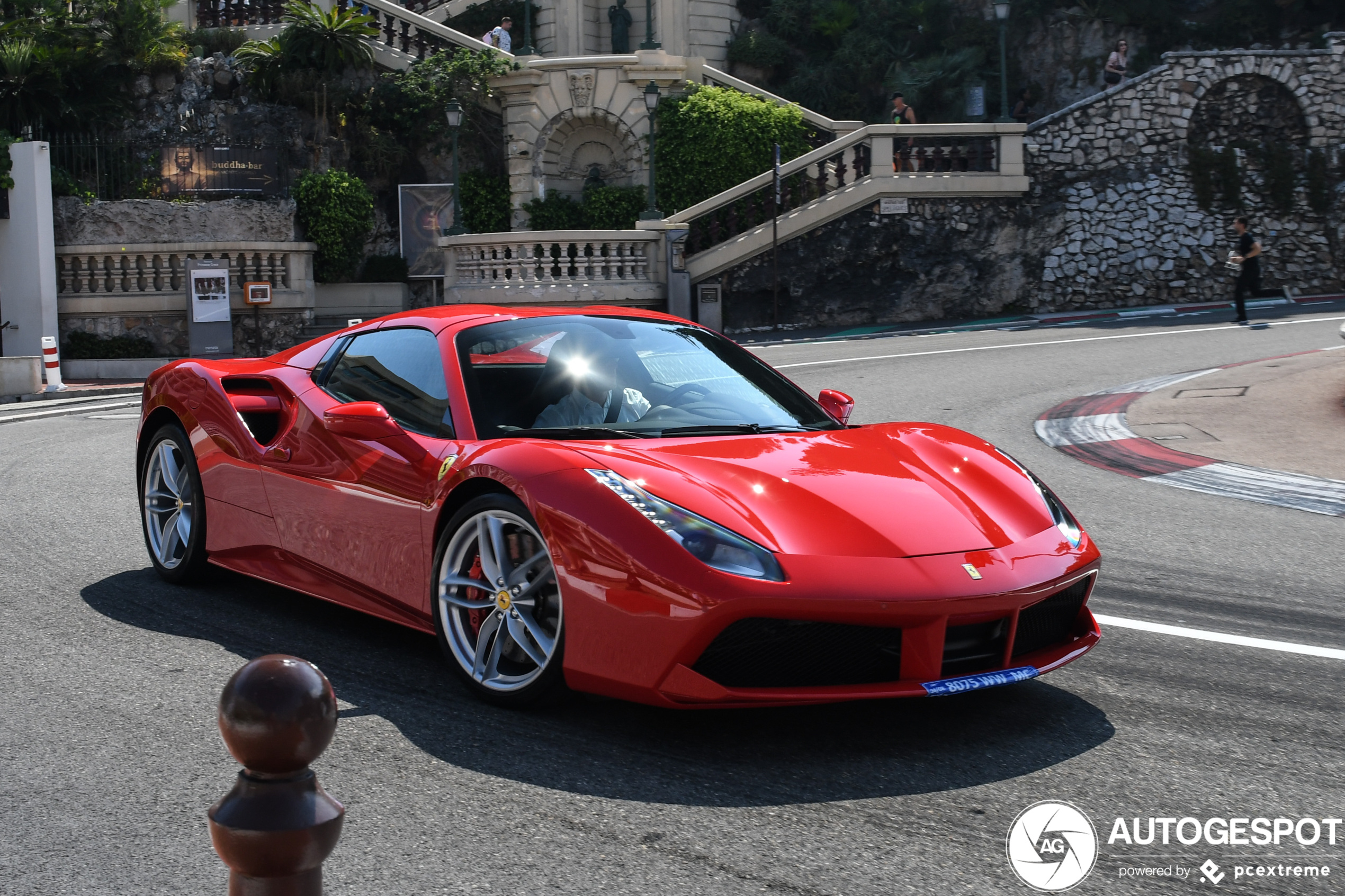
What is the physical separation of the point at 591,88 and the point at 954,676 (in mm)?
30762

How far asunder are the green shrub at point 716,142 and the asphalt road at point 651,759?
83.9 ft

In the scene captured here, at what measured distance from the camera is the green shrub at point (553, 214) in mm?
33125

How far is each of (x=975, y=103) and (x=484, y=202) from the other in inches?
474

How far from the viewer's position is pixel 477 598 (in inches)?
177

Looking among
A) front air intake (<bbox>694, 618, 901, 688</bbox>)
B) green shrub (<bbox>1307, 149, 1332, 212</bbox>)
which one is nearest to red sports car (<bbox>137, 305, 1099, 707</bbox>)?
front air intake (<bbox>694, 618, 901, 688</bbox>)

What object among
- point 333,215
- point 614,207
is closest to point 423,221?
point 333,215

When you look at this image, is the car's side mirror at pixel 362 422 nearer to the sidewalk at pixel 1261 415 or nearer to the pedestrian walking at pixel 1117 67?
the sidewalk at pixel 1261 415

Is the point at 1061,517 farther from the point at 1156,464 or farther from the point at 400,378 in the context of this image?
the point at 1156,464

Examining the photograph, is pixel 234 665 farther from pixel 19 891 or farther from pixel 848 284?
pixel 848 284

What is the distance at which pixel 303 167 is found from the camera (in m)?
30.7

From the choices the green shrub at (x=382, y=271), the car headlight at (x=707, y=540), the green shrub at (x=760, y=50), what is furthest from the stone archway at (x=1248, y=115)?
the car headlight at (x=707, y=540)

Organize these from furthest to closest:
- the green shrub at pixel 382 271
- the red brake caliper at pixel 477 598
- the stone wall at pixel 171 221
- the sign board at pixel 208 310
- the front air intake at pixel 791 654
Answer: the green shrub at pixel 382 271
the stone wall at pixel 171 221
the sign board at pixel 208 310
the red brake caliper at pixel 477 598
the front air intake at pixel 791 654

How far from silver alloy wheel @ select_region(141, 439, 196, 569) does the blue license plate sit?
365 centimetres

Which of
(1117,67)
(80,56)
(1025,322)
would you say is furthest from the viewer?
(80,56)
